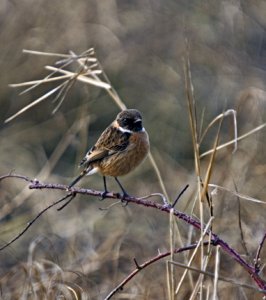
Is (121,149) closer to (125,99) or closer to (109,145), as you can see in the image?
(109,145)

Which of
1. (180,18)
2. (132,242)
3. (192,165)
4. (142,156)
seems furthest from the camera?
(180,18)

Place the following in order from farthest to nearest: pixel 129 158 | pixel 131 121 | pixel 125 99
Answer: pixel 125 99 → pixel 131 121 → pixel 129 158

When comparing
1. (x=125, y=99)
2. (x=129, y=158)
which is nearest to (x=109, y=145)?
(x=129, y=158)

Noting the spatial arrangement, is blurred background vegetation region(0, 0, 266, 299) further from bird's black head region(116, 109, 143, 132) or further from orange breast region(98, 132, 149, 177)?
orange breast region(98, 132, 149, 177)

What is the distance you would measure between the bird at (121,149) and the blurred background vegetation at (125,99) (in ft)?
7.01

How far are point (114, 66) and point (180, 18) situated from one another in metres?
0.92

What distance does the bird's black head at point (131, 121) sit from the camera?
4.59 metres

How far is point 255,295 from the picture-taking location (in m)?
4.46

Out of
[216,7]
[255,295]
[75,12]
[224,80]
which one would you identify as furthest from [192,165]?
[255,295]

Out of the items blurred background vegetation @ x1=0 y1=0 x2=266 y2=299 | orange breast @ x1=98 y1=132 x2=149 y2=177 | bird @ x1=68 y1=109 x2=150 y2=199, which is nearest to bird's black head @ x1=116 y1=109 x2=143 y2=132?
bird @ x1=68 y1=109 x2=150 y2=199

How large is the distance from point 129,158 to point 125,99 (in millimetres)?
5155

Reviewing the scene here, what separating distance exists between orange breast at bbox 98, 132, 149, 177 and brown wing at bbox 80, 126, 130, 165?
0.19 feet

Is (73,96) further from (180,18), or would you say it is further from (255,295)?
(255,295)

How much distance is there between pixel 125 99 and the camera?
9508mm
